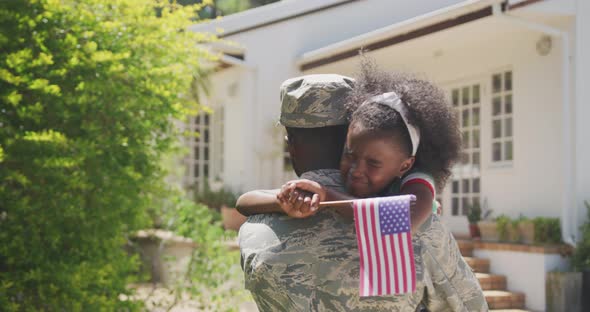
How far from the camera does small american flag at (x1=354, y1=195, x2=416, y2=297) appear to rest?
5.41ft

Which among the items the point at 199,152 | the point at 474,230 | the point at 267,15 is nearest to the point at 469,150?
the point at 474,230

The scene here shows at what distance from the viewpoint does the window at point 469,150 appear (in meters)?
9.16

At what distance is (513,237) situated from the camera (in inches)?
303

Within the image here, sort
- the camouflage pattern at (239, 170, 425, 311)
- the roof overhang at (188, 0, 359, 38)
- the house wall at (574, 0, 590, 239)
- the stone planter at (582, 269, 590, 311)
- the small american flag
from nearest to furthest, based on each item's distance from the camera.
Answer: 1. the small american flag
2. the camouflage pattern at (239, 170, 425, 311)
3. the stone planter at (582, 269, 590, 311)
4. the house wall at (574, 0, 590, 239)
5. the roof overhang at (188, 0, 359, 38)

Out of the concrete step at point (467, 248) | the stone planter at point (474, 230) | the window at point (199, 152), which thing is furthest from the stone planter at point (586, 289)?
the window at point (199, 152)

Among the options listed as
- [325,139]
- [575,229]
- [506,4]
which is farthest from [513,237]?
[325,139]

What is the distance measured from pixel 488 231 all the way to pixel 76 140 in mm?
4962

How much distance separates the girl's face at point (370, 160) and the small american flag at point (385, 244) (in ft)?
0.50

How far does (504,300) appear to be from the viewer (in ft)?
23.4

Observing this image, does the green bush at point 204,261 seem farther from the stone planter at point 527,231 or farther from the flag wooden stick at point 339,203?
the flag wooden stick at point 339,203

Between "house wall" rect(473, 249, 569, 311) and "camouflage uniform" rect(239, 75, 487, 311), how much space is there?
5553 mm

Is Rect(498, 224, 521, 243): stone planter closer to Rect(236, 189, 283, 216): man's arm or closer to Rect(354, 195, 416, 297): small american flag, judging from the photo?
Rect(236, 189, 283, 216): man's arm

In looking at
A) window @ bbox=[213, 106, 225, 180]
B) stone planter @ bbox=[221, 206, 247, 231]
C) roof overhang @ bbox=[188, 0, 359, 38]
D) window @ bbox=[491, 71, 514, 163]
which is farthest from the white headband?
window @ bbox=[213, 106, 225, 180]

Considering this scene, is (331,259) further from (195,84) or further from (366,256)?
(195,84)
